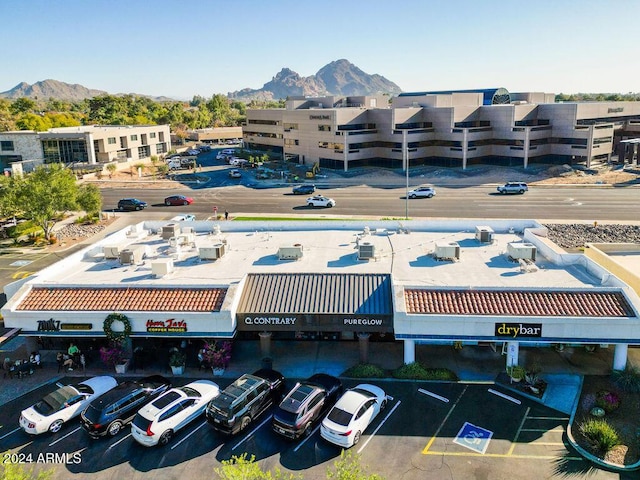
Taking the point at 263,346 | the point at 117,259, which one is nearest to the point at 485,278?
the point at 263,346

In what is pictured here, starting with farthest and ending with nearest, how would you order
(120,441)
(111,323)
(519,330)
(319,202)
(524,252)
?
(319,202) → (524,252) → (111,323) → (519,330) → (120,441)

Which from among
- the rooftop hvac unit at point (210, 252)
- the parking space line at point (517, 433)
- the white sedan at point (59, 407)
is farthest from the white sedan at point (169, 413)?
the parking space line at point (517, 433)

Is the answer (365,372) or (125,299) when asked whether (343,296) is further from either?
(125,299)

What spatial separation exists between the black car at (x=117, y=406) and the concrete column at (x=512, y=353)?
52.8 feet

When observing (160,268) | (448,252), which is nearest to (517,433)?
(448,252)

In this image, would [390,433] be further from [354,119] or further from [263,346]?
[354,119]

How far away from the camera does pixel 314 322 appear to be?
83.5ft

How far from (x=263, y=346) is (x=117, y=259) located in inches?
485

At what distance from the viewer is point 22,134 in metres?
95.8

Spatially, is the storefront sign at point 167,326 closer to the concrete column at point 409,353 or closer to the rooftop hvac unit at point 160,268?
the rooftop hvac unit at point 160,268

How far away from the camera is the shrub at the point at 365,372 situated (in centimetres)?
2512

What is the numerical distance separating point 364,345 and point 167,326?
379 inches

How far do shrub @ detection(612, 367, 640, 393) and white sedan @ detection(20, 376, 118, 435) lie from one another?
2316 cm

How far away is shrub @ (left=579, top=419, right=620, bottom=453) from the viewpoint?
1975 centimetres
